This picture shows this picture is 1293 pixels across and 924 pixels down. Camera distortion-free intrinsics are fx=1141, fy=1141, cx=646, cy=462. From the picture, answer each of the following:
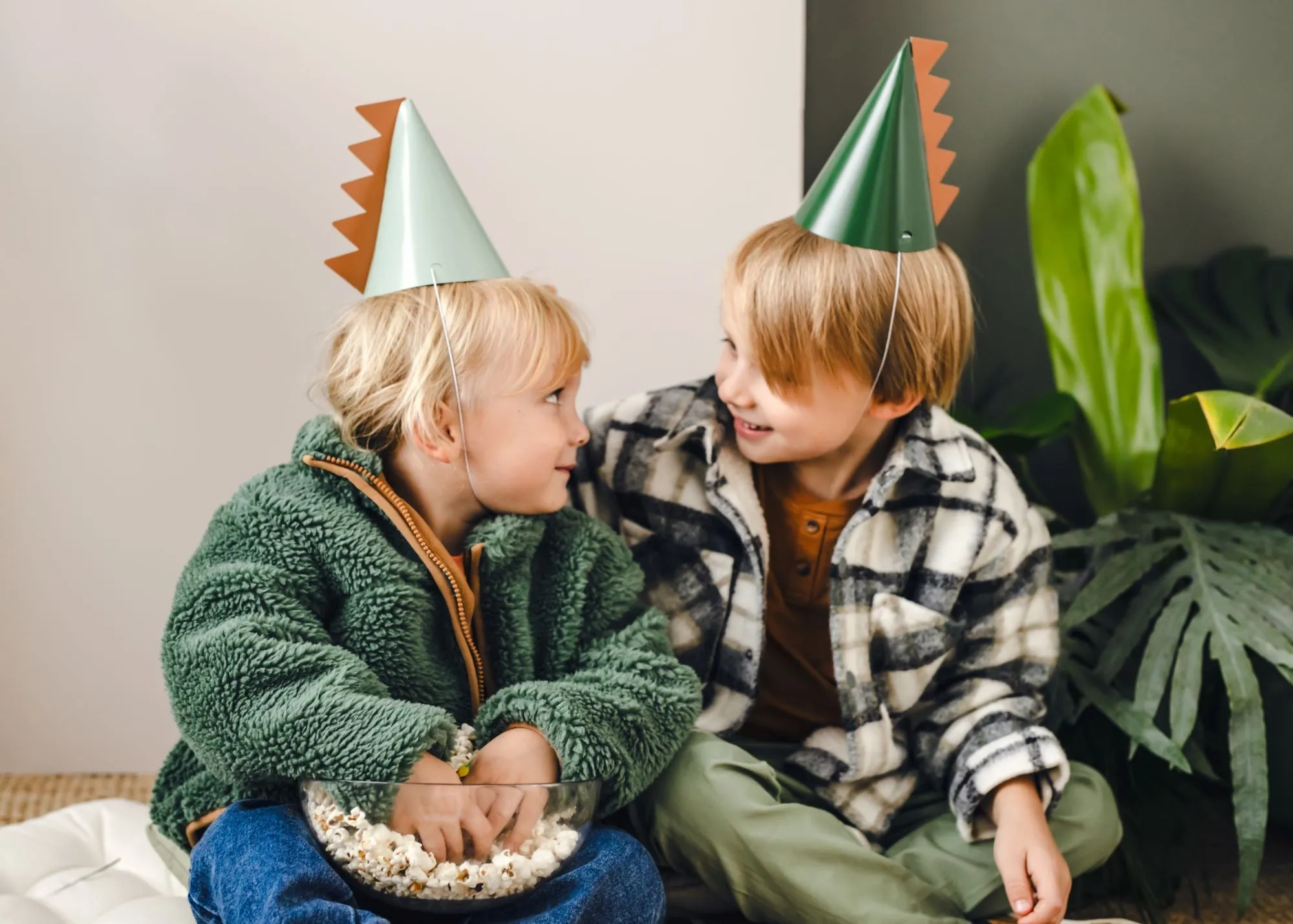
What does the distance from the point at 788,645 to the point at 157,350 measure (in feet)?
2.55

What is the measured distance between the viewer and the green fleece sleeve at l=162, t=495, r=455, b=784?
0.85 meters

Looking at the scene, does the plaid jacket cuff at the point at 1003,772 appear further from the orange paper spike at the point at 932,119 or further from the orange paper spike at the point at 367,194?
the orange paper spike at the point at 367,194

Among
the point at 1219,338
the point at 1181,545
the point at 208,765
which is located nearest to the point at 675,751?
the point at 208,765

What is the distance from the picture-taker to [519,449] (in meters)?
0.98

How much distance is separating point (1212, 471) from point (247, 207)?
3.71 feet

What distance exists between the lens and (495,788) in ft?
2.72

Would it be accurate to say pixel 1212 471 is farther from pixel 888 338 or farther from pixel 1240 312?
pixel 888 338

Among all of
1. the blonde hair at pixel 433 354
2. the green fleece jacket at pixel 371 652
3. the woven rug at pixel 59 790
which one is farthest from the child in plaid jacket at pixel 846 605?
the woven rug at pixel 59 790

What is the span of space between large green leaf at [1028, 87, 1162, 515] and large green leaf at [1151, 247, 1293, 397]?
5.0 inches

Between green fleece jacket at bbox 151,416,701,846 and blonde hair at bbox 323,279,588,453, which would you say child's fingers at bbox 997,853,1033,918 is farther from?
blonde hair at bbox 323,279,588,453

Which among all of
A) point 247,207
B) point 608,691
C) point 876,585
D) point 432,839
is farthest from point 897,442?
point 247,207

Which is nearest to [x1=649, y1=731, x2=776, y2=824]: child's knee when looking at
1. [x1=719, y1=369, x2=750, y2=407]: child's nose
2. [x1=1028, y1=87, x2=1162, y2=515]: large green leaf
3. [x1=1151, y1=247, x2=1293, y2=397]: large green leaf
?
[x1=719, y1=369, x2=750, y2=407]: child's nose

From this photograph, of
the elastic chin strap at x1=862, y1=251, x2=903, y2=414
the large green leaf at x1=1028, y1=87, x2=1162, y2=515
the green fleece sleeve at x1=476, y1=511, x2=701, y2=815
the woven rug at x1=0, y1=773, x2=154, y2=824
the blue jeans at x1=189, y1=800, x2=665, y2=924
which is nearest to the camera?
the blue jeans at x1=189, y1=800, x2=665, y2=924

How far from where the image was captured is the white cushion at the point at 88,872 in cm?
94
